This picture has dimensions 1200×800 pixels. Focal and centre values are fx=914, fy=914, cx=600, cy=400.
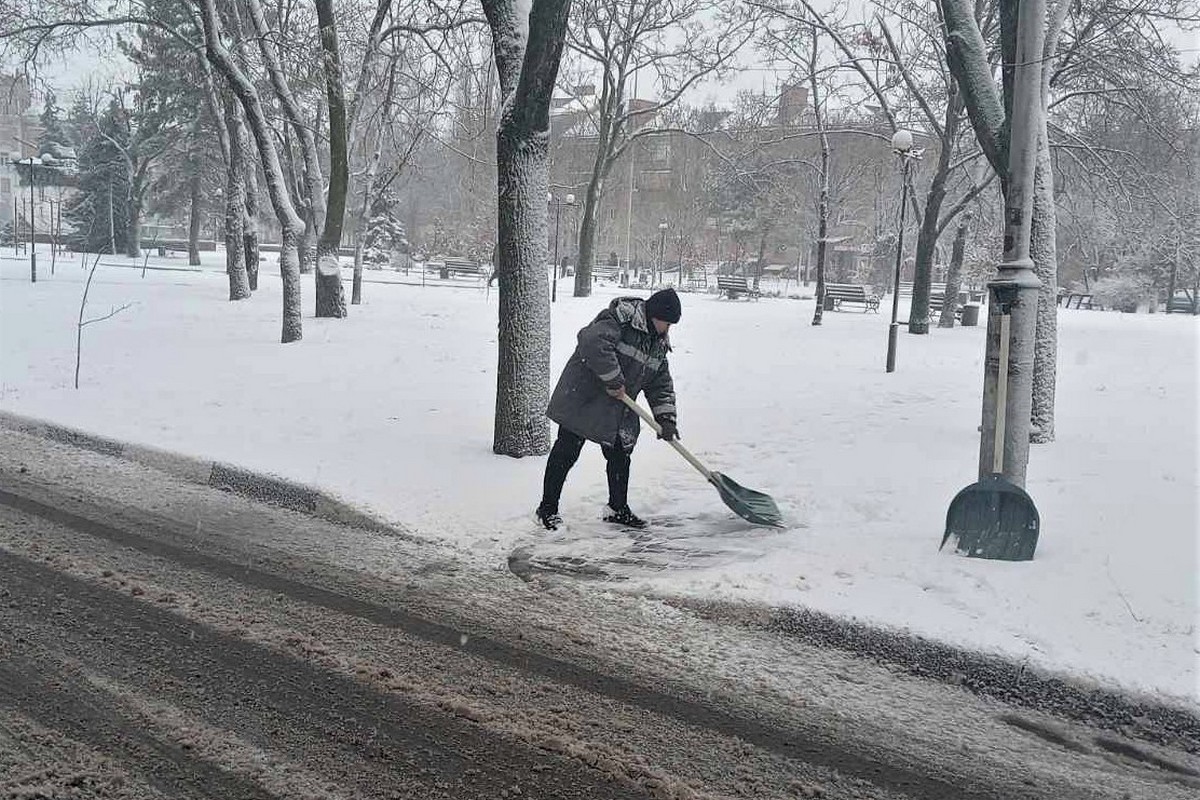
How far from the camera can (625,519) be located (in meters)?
6.03

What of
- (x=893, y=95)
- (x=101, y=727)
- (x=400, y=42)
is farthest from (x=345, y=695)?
(x=893, y=95)

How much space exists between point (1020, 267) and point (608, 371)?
2.57 metres

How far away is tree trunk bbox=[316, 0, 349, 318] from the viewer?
1370 cm

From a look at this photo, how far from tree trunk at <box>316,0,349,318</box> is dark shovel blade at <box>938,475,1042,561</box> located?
11.6 m

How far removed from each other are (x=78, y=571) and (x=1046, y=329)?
7635 millimetres

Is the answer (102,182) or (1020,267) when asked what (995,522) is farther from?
(102,182)

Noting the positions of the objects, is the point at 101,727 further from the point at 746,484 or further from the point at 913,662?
the point at 746,484

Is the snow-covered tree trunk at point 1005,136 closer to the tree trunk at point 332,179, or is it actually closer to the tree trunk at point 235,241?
the tree trunk at point 332,179

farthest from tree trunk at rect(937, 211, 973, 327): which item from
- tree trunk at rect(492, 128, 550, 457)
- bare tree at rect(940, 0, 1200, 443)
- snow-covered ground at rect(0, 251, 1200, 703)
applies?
tree trunk at rect(492, 128, 550, 457)

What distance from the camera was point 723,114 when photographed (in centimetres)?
3538

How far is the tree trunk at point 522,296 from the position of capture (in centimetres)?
717

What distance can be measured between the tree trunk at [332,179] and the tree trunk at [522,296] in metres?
7.75

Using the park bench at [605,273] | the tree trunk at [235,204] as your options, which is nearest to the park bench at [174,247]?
the park bench at [605,273]

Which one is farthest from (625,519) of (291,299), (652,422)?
(291,299)
